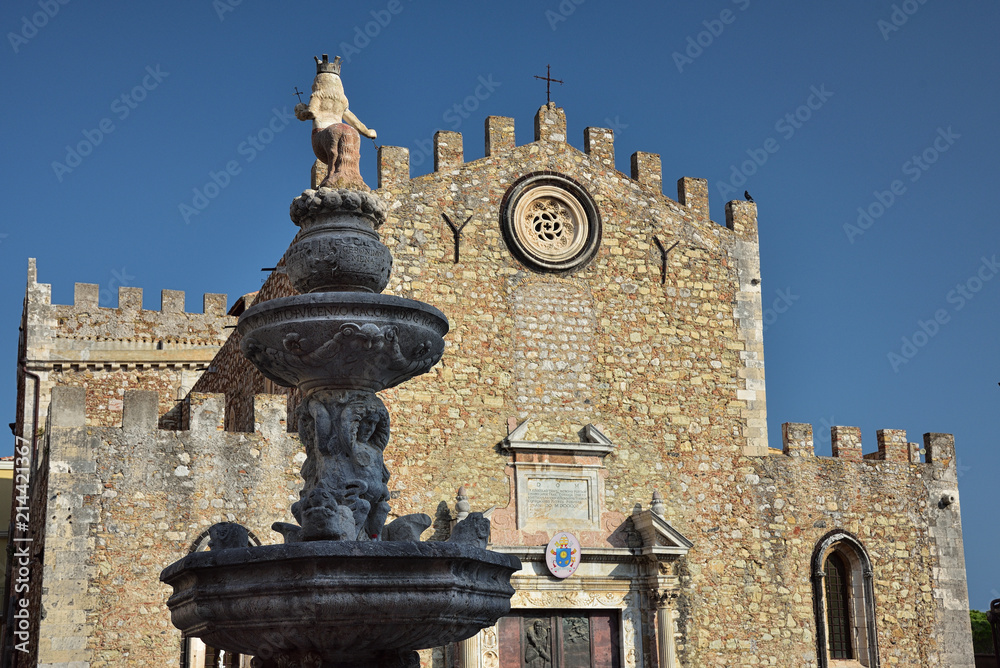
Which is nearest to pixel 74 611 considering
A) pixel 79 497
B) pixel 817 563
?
pixel 79 497

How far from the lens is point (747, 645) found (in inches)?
683

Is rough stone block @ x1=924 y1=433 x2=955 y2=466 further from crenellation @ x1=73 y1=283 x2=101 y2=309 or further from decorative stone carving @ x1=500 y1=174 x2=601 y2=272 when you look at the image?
crenellation @ x1=73 y1=283 x2=101 y2=309

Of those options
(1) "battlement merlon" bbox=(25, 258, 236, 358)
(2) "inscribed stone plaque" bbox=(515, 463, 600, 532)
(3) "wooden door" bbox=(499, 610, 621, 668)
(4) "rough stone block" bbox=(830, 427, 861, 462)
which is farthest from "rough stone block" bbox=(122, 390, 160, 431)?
(1) "battlement merlon" bbox=(25, 258, 236, 358)

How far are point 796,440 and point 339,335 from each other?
12.3 metres

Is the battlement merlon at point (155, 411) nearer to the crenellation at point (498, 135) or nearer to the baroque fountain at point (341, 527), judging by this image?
the crenellation at point (498, 135)

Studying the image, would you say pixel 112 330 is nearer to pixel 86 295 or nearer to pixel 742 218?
pixel 86 295

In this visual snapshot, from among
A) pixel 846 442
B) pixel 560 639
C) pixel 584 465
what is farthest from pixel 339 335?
pixel 846 442

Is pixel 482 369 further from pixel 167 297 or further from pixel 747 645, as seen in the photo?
pixel 167 297

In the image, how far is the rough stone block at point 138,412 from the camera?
15.0 meters

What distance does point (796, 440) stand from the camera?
18.5 metres

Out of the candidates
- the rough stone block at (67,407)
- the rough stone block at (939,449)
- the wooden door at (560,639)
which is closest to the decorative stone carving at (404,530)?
the rough stone block at (67,407)

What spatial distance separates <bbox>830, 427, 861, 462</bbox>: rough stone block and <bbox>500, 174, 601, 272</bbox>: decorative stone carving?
5126 mm

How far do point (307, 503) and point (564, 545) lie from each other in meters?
9.33

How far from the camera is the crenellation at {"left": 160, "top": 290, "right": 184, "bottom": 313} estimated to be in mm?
27808
